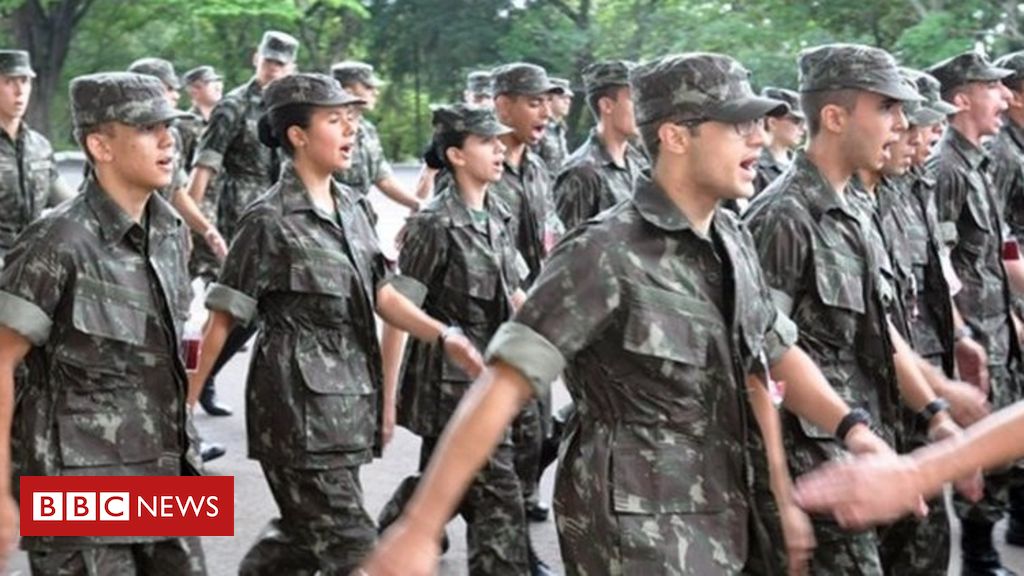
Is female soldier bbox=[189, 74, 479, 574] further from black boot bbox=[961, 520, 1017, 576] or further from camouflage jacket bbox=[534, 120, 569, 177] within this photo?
camouflage jacket bbox=[534, 120, 569, 177]

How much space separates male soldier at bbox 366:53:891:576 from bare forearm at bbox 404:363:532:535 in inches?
3.4

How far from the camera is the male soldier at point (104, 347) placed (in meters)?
4.49

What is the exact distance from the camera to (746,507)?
379 cm

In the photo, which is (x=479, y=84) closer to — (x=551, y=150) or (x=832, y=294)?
(x=551, y=150)

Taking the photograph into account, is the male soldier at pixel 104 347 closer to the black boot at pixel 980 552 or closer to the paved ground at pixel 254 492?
the paved ground at pixel 254 492

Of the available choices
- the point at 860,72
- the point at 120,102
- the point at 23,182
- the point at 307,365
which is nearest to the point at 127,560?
the point at 307,365

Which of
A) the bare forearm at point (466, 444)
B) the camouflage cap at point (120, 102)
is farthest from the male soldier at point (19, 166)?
the bare forearm at point (466, 444)

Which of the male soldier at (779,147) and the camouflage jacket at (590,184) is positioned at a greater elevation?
the camouflage jacket at (590,184)

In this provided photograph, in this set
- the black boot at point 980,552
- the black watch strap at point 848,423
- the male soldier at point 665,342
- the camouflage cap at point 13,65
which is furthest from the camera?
the camouflage cap at point 13,65

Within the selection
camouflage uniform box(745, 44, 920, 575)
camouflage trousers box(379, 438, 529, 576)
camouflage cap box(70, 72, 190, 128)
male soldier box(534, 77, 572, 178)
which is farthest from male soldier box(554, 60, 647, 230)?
camouflage cap box(70, 72, 190, 128)

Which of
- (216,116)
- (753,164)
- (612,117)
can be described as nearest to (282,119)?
(753,164)

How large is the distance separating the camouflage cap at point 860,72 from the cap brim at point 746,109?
1.40 m

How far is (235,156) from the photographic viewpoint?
33.0ft

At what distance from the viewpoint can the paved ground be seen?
22.8 ft
